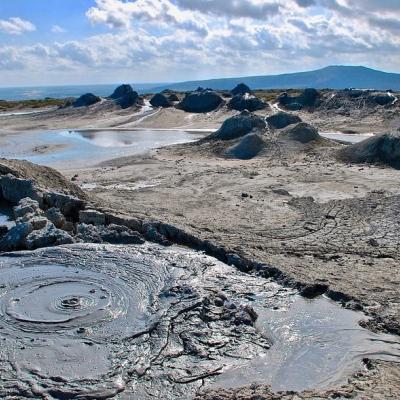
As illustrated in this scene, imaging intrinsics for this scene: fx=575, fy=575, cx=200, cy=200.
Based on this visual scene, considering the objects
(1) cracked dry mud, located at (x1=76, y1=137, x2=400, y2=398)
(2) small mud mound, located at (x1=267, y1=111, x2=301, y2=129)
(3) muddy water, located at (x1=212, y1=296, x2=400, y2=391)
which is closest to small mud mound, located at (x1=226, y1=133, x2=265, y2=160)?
(1) cracked dry mud, located at (x1=76, y1=137, x2=400, y2=398)

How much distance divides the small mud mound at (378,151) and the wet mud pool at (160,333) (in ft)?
46.1

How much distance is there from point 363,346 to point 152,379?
11.4 feet

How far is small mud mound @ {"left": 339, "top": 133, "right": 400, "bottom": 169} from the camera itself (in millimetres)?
24000

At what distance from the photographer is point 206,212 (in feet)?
57.1

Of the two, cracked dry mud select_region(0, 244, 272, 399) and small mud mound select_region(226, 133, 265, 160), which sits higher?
small mud mound select_region(226, 133, 265, 160)

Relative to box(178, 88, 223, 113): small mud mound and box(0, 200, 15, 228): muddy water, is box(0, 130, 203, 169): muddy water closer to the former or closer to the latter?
box(0, 200, 15, 228): muddy water

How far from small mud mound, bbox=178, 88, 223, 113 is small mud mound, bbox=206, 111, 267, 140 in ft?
79.2

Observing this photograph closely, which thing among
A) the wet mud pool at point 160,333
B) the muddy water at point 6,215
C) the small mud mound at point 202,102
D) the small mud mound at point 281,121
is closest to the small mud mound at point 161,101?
the small mud mound at point 202,102

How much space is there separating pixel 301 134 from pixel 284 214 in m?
13.6

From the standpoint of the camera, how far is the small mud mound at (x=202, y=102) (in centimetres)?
5600

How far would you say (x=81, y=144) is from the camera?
122ft

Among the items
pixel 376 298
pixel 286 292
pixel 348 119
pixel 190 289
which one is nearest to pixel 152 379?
pixel 190 289

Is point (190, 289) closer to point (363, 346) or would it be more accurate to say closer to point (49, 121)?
point (363, 346)

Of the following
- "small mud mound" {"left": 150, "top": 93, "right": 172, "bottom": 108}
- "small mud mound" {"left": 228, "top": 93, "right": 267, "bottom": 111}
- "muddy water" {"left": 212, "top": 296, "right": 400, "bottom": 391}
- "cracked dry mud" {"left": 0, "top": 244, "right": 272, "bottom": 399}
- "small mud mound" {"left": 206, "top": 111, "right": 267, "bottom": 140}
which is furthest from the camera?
"small mud mound" {"left": 150, "top": 93, "right": 172, "bottom": 108}
